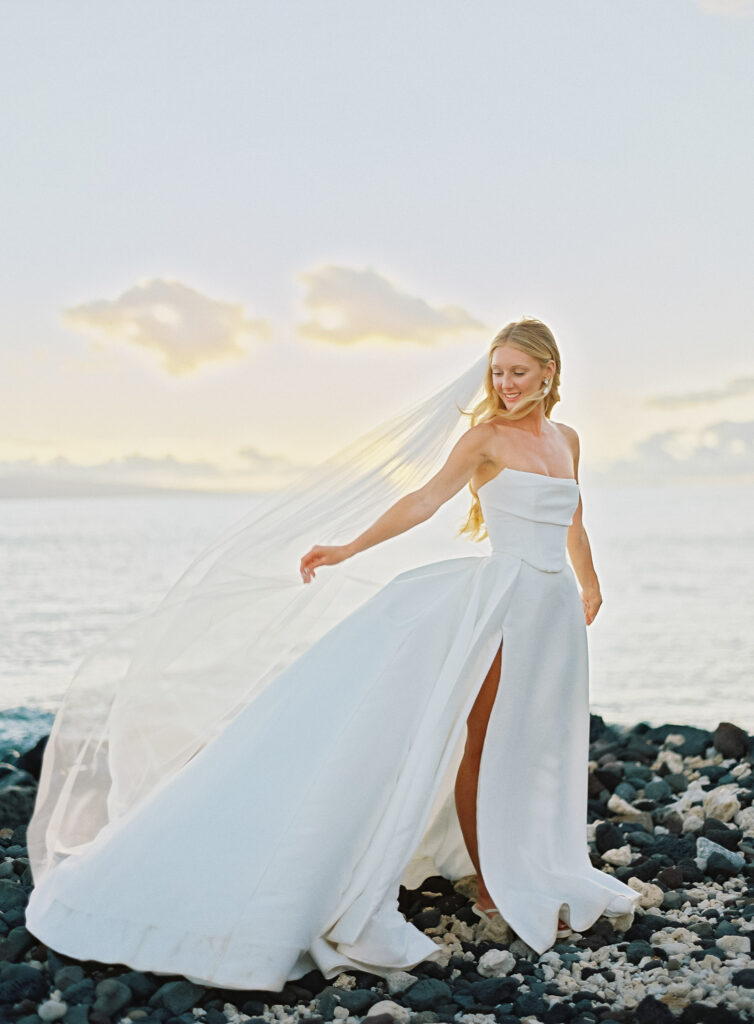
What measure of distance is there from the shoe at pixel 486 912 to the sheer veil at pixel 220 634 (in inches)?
50.3

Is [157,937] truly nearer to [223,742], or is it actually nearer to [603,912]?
[223,742]

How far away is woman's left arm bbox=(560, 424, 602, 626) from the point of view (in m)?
4.85

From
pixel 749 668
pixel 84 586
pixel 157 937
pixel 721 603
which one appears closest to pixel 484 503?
pixel 157 937

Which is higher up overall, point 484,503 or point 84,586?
point 484,503

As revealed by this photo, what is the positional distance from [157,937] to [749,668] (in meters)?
12.4

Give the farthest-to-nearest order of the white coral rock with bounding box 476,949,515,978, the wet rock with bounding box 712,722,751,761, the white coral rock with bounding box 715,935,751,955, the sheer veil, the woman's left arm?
the wet rock with bounding box 712,722,751,761 < the woman's left arm < the sheer veil < the white coral rock with bounding box 715,935,751,955 < the white coral rock with bounding box 476,949,515,978

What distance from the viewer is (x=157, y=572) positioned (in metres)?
25.8

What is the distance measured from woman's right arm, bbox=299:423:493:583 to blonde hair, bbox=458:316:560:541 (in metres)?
0.20

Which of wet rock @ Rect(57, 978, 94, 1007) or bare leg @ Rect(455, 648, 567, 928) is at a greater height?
bare leg @ Rect(455, 648, 567, 928)

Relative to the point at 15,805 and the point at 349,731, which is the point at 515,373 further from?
the point at 15,805

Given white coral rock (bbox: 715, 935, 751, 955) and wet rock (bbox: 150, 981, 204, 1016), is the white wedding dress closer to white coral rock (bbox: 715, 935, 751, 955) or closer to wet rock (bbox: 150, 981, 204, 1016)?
wet rock (bbox: 150, 981, 204, 1016)

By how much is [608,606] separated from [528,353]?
17.1 m

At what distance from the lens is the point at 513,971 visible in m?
4.08

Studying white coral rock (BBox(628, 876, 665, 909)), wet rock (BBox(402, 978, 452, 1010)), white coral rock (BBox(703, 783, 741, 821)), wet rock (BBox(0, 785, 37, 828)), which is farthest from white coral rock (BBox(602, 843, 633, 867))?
wet rock (BBox(0, 785, 37, 828))
